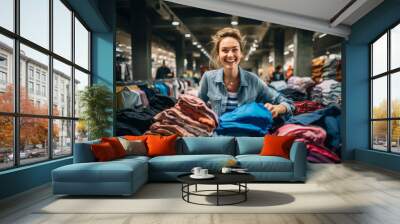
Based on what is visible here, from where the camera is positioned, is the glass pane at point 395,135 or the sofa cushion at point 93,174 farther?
the glass pane at point 395,135

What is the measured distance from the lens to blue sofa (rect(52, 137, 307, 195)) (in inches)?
185

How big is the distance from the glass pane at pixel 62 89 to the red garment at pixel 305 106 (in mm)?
4881

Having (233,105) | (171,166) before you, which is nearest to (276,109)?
(233,105)

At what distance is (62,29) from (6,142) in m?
2.61

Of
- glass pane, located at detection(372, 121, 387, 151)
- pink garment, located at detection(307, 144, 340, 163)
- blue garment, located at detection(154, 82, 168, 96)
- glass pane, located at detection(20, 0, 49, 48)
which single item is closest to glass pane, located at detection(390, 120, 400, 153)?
glass pane, located at detection(372, 121, 387, 151)

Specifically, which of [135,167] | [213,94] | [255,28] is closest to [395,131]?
[213,94]

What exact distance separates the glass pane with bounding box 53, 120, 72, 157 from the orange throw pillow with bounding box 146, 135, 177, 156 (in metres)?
1.51

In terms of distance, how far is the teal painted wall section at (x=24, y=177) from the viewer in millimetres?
4660

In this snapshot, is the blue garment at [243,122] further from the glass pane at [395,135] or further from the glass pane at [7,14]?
the glass pane at [7,14]

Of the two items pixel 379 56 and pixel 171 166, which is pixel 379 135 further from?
pixel 171 166

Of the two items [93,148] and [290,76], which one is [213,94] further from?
[93,148]

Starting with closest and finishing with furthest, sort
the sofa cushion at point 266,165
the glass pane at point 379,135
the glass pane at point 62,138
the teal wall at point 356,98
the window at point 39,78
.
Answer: the window at point 39,78 < the sofa cushion at point 266,165 < the glass pane at point 62,138 < the glass pane at point 379,135 < the teal wall at point 356,98

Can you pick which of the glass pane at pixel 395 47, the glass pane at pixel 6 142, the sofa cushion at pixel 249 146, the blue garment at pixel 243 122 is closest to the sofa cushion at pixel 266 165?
the sofa cushion at pixel 249 146

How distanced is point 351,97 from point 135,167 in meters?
5.77
